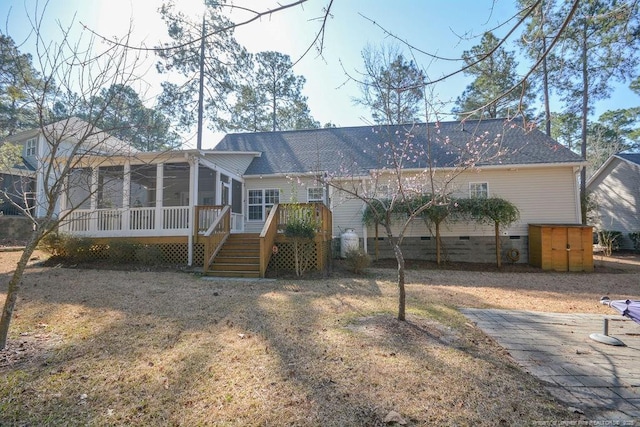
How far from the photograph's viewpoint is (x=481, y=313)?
5340 millimetres

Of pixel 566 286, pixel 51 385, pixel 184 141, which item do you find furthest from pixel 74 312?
pixel 566 286

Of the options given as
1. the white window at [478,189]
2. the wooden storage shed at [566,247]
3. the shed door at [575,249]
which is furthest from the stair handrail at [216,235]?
the shed door at [575,249]

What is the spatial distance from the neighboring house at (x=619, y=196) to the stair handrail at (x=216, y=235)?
22152 millimetres

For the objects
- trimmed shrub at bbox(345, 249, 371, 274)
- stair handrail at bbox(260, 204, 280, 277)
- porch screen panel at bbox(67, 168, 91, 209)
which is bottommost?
trimmed shrub at bbox(345, 249, 371, 274)

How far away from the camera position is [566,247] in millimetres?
10641

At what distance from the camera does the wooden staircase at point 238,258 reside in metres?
8.40

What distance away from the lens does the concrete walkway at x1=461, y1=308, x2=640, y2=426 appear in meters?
2.45

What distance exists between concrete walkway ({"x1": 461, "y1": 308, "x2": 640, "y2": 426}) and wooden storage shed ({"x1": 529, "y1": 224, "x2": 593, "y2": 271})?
6.44m

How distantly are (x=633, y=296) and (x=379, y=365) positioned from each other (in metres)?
7.74

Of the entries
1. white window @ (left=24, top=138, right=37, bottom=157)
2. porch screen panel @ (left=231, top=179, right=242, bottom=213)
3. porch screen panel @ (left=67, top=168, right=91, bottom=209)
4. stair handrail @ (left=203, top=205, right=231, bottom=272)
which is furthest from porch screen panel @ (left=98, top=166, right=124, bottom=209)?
white window @ (left=24, top=138, right=37, bottom=157)

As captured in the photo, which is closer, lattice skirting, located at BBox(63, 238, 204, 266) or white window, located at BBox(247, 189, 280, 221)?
lattice skirting, located at BBox(63, 238, 204, 266)

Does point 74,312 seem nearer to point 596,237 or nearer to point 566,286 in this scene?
point 566,286

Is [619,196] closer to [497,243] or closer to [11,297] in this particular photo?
[497,243]

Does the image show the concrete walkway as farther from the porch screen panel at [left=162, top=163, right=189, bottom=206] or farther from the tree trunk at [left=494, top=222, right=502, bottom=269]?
the porch screen panel at [left=162, top=163, right=189, bottom=206]
